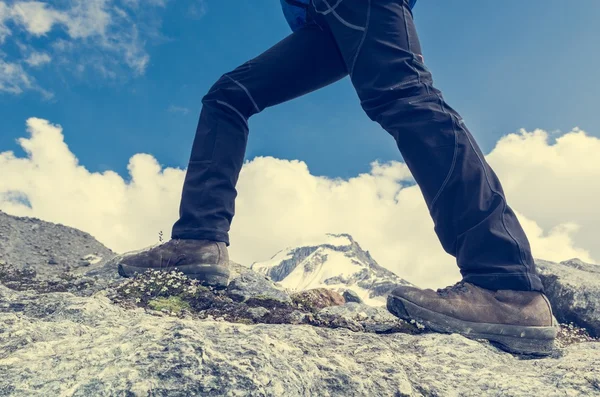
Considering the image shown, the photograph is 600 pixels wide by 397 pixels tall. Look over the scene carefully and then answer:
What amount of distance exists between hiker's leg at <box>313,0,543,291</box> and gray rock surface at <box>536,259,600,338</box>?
173 inches

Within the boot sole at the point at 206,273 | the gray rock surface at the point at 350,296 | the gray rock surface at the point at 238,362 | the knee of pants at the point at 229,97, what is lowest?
the gray rock surface at the point at 238,362

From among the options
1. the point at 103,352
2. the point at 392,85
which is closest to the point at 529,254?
the point at 392,85

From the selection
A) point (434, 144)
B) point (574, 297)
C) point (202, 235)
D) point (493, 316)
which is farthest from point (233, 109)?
point (574, 297)

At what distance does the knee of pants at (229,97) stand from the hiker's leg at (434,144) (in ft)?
4.17

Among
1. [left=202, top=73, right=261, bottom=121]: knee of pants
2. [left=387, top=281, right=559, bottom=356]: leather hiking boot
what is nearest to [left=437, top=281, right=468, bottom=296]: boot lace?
[left=387, top=281, right=559, bottom=356]: leather hiking boot

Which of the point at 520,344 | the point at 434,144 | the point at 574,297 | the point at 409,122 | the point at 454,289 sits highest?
the point at 409,122

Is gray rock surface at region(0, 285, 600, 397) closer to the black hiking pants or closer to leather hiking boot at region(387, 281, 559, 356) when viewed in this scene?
leather hiking boot at region(387, 281, 559, 356)

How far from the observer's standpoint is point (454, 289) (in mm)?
3539

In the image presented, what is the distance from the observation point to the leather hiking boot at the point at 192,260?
483 cm

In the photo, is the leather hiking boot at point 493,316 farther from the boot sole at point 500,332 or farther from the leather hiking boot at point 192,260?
the leather hiking boot at point 192,260

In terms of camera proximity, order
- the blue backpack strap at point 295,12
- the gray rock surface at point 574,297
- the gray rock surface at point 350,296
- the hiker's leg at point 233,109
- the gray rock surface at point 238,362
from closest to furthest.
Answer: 1. the gray rock surface at point 238,362
2. the blue backpack strap at point 295,12
3. the hiker's leg at point 233,109
4. the gray rock surface at point 574,297
5. the gray rock surface at point 350,296

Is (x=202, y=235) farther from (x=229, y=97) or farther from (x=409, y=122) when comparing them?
(x=409, y=122)

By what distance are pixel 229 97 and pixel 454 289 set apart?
2.86 m

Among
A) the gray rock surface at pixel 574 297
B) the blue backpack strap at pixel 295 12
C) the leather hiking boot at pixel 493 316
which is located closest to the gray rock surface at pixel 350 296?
the gray rock surface at pixel 574 297
